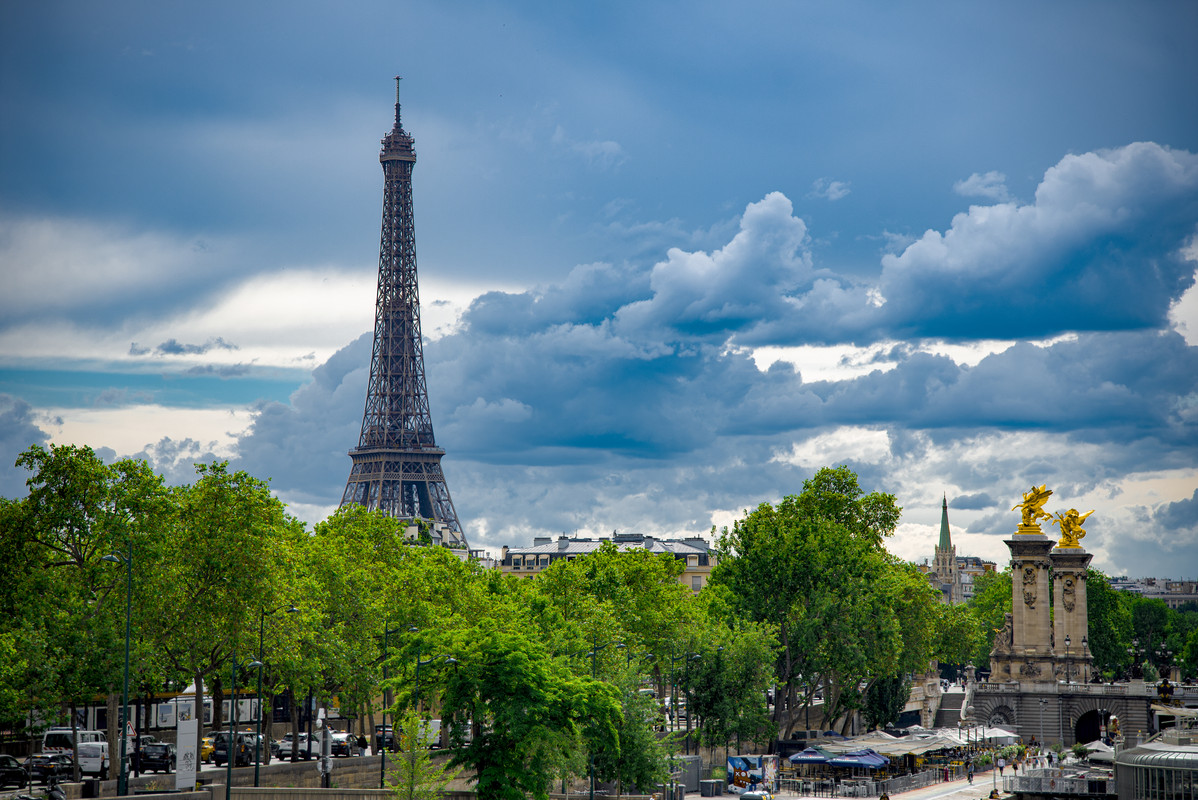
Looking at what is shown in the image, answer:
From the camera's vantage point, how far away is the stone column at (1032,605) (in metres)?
104

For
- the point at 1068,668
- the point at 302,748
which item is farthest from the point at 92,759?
the point at 1068,668

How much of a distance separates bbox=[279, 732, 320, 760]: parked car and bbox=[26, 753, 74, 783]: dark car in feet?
31.6

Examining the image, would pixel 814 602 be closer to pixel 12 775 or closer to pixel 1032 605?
pixel 1032 605

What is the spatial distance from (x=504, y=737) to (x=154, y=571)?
655 inches

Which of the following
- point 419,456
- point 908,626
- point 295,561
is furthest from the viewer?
point 419,456

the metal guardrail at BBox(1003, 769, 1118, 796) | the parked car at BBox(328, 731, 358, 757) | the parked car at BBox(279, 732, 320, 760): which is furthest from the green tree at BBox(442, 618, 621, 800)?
the metal guardrail at BBox(1003, 769, 1118, 796)

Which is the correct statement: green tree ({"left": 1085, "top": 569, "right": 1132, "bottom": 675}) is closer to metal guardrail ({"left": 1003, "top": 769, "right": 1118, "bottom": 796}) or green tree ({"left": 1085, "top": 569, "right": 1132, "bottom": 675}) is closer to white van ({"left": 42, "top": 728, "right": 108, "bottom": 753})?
metal guardrail ({"left": 1003, "top": 769, "right": 1118, "bottom": 796})

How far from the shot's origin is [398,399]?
163m

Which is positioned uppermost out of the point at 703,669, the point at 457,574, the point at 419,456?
the point at 419,456

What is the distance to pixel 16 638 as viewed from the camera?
1912 inches

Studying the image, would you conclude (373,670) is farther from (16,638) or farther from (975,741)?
(975,741)

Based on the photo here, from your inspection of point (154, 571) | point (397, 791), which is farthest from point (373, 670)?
point (397, 791)

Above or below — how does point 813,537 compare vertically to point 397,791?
above

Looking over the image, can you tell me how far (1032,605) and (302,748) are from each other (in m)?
58.9
